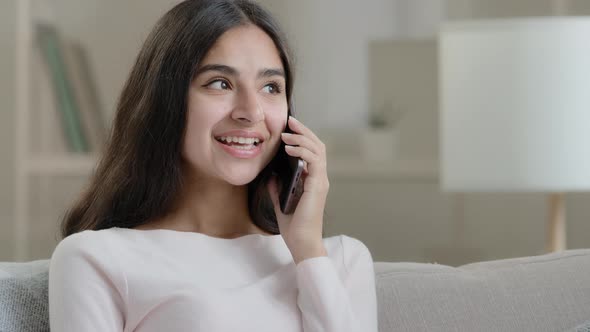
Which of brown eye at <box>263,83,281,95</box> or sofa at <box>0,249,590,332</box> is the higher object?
brown eye at <box>263,83,281,95</box>

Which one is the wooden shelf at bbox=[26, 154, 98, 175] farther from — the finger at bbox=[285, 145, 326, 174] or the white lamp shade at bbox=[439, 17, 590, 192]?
the finger at bbox=[285, 145, 326, 174]

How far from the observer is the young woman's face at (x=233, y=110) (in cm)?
139

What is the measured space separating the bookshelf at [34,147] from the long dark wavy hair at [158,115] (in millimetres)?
2380

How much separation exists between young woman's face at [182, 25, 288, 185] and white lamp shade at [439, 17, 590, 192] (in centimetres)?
103

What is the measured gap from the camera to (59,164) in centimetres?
385

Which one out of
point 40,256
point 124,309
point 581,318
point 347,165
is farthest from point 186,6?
point 40,256

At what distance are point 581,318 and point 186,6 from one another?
0.84 metres

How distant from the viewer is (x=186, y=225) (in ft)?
4.93

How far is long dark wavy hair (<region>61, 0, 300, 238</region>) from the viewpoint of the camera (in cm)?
140

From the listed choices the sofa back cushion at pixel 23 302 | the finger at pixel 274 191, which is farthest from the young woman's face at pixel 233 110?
the sofa back cushion at pixel 23 302

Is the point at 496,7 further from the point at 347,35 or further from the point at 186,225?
the point at 186,225

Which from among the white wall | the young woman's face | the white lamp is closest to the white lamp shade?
the white lamp

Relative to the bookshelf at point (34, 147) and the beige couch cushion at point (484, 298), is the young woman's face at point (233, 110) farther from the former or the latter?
the bookshelf at point (34, 147)

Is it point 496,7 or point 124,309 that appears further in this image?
point 496,7
